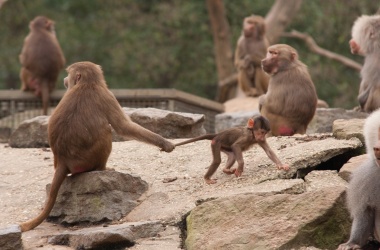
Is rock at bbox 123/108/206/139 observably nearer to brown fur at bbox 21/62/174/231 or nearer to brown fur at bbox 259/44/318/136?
brown fur at bbox 259/44/318/136

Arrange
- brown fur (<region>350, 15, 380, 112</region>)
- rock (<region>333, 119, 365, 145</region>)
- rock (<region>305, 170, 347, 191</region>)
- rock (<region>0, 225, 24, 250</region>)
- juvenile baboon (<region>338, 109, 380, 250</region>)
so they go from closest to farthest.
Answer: juvenile baboon (<region>338, 109, 380, 250</region>) → rock (<region>0, 225, 24, 250</region>) → rock (<region>305, 170, 347, 191</region>) → rock (<region>333, 119, 365, 145</region>) → brown fur (<region>350, 15, 380, 112</region>)

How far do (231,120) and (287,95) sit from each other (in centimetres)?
213

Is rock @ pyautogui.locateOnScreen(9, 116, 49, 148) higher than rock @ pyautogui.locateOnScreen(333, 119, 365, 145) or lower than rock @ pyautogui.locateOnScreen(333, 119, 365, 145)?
lower

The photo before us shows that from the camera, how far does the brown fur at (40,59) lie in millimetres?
13188

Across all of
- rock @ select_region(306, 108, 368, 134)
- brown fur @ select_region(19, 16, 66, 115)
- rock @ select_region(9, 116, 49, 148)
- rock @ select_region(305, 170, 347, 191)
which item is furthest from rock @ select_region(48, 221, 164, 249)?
brown fur @ select_region(19, 16, 66, 115)

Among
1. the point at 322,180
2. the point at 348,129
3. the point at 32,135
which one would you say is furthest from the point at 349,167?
the point at 32,135

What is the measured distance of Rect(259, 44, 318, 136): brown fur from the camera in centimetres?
959

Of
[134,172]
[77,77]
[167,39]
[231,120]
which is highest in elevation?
[77,77]

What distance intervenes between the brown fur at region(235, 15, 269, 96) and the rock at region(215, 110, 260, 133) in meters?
2.04

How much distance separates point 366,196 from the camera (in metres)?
5.93

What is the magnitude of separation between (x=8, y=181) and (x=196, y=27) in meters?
12.9

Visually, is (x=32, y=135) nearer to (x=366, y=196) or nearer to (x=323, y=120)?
(x=323, y=120)

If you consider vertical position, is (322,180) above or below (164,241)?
above

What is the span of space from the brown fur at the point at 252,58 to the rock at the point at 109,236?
722 cm
